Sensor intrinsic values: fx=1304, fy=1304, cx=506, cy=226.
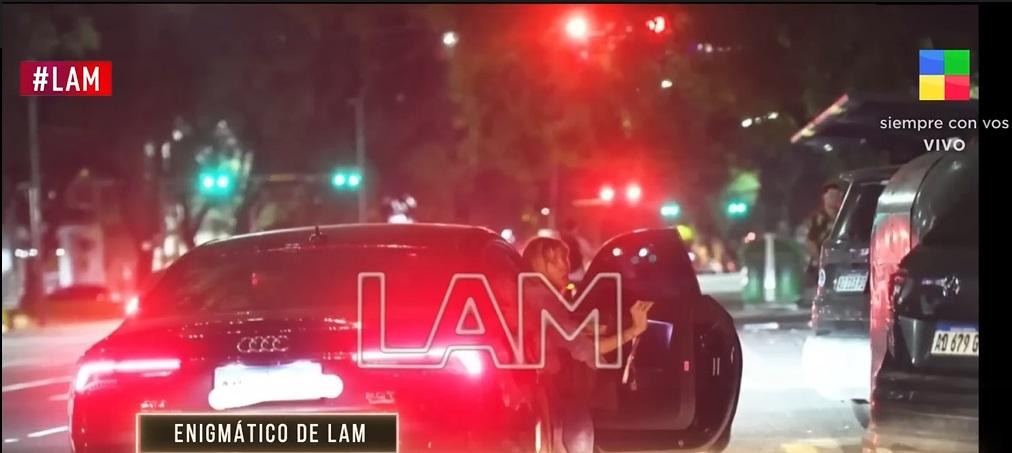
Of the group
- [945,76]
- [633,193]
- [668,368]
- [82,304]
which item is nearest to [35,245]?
[82,304]

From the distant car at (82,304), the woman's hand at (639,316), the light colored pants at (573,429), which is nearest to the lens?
the light colored pants at (573,429)

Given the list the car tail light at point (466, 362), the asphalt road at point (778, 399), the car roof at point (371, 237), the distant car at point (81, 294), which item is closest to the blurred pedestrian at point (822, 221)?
the asphalt road at point (778, 399)

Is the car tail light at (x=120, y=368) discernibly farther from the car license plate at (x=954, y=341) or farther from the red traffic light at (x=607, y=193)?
the red traffic light at (x=607, y=193)

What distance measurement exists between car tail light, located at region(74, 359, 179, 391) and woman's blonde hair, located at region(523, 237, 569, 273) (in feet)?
7.40

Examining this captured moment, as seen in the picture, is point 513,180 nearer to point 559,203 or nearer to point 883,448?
point 559,203

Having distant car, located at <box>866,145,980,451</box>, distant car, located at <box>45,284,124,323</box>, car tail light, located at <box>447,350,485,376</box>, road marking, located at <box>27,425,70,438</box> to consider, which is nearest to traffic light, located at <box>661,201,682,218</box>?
distant car, located at <box>866,145,980,451</box>

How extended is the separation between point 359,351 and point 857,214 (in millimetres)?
4277

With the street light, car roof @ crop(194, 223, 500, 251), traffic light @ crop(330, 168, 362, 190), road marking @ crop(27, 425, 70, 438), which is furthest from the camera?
traffic light @ crop(330, 168, 362, 190)

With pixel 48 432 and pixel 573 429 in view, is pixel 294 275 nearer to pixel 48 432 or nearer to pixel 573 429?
pixel 573 429

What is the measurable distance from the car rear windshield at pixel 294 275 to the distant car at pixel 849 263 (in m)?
3.28

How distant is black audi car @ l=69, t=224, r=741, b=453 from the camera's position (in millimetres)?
5207

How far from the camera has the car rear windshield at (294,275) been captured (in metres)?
5.83

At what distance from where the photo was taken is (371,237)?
6133mm

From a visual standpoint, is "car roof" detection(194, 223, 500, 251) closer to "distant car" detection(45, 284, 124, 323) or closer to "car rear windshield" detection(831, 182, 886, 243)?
"car rear windshield" detection(831, 182, 886, 243)
